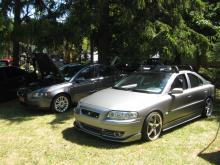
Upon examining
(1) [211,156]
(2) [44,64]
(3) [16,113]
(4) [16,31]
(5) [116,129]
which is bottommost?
(1) [211,156]

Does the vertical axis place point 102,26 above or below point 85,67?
above

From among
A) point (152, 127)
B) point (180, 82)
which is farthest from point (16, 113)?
point (180, 82)

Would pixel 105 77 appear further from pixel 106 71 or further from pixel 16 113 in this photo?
pixel 16 113

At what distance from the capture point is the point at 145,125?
7.12m

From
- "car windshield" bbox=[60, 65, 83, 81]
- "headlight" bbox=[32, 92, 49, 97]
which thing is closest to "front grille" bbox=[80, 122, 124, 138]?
"headlight" bbox=[32, 92, 49, 97]

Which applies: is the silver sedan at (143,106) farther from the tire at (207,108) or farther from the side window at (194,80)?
the tire at (207,108)

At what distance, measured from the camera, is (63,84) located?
413 inches

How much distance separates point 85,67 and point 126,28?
277 cm

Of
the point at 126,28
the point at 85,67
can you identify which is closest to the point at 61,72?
the point at 85,67

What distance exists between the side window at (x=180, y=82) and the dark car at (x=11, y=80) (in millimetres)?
6671

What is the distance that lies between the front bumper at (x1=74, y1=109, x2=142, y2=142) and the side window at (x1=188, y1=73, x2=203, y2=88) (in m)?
2.50

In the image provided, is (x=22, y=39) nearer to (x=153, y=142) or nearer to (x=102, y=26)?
(x=102, y=26)

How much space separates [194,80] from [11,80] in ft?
22.5

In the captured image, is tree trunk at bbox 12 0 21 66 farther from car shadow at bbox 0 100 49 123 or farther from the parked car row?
car shadow at bbox 0 100 49 123
